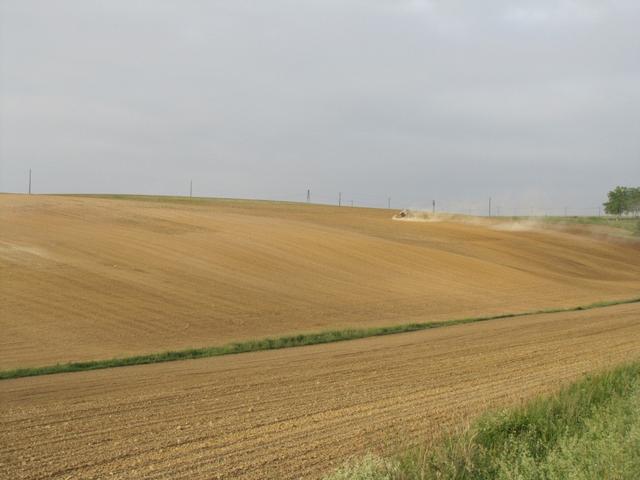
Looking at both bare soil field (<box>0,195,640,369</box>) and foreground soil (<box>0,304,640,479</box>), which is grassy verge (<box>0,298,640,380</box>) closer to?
foreground soil (<box>0,304,640,479</box>)

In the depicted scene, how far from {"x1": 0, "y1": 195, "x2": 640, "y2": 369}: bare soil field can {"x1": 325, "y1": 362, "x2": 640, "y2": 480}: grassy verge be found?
10.5 meters

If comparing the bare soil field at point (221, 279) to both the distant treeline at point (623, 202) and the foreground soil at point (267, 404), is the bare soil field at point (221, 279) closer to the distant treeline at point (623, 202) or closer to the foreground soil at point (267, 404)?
the foreground soil at point (267, 404)

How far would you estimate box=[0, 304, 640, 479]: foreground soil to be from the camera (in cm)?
851

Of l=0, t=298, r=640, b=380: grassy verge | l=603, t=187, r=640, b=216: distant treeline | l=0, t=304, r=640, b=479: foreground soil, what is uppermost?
l=603, t=187, r=640, b=216: distant treeline

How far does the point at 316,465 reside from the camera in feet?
27.5

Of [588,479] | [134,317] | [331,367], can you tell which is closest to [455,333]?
[331,367]

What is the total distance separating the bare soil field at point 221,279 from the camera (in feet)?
65.7

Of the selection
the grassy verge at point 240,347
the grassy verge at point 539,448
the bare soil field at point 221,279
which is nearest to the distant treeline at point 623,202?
the bare soil field at point 221,279

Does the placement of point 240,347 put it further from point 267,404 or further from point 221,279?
point 221,279

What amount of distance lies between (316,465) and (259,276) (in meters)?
22.6

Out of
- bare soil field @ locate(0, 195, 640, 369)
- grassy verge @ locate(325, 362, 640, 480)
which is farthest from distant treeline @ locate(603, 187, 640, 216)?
grassy verge @ locate(325, 362, 640, 480)

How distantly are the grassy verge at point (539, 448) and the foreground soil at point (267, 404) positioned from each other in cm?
89

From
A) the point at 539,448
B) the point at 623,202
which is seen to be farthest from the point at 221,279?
the point at 623,202

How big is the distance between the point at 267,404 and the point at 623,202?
120863 mm
